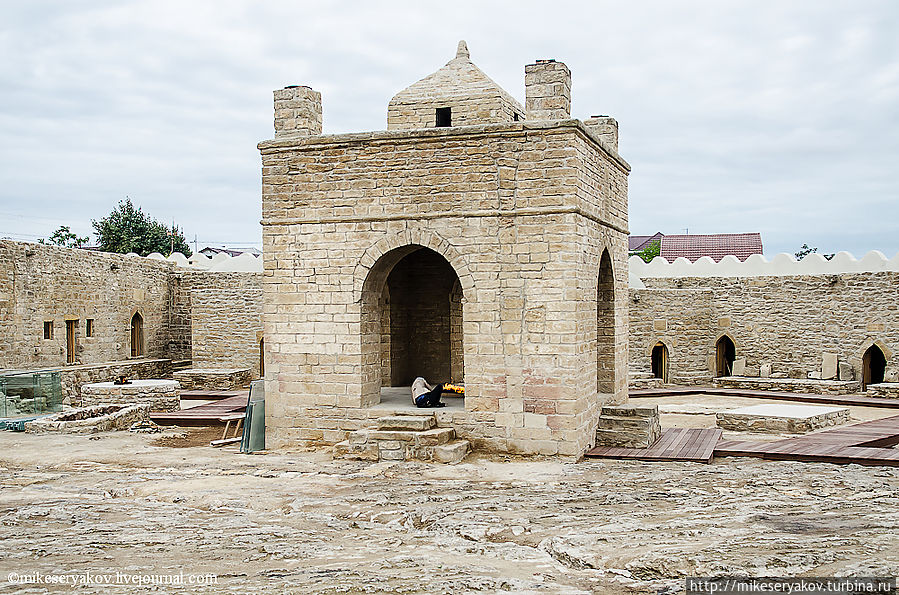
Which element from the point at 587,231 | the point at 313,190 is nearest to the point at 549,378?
the point at 587,231

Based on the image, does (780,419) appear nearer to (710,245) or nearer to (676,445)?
(676,445)

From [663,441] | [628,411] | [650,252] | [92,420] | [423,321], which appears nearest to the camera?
[628,411]

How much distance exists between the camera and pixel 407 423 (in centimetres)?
1098

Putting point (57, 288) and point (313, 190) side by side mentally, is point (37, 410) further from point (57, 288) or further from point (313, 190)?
point (313, 190)

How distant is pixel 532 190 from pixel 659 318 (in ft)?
38.7

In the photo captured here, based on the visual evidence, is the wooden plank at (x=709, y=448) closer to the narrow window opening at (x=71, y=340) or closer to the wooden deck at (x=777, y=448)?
the wooden deck at (x=777, y=448)

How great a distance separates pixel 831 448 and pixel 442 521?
6336mm

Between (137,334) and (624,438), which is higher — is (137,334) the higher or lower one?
the higher one

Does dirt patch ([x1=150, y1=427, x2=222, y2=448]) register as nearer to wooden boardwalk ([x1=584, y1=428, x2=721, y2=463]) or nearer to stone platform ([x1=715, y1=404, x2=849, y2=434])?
wooden boardwalk ([x1=584, y1=428, x2=721, y2=463])

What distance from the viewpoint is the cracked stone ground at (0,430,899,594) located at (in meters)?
5.96

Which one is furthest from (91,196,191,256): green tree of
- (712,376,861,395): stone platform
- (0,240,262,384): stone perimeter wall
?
(712,376,861,395): stone platform

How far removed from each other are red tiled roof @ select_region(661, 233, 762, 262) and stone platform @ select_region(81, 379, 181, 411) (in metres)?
22.1

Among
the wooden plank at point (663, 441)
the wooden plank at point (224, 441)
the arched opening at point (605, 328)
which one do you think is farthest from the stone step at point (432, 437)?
the wooden plank at point (224, 441)

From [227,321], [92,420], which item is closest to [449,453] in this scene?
[92,420]
